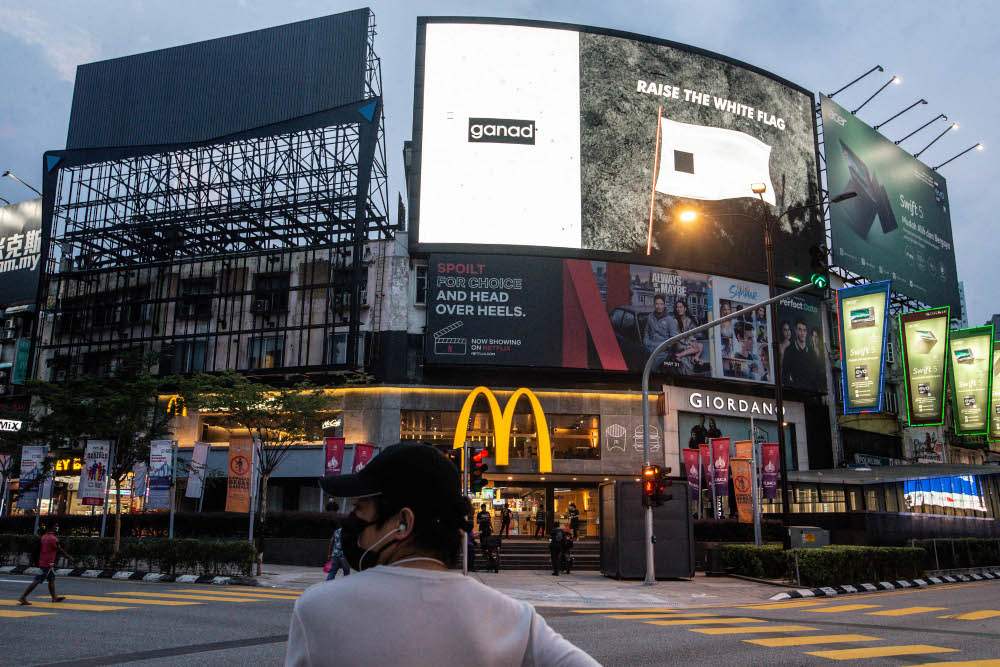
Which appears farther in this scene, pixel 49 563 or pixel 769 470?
pixel 769 470

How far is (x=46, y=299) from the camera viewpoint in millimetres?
47844

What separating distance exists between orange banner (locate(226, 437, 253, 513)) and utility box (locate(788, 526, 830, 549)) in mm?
17586

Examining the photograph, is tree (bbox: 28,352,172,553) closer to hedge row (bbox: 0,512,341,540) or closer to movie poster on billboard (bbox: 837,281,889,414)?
hedge row (bbox: 0,512,341,540)

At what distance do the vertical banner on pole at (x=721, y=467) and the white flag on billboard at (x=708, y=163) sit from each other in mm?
17624

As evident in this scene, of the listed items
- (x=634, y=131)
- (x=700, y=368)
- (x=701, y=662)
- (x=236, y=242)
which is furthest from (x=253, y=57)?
(x=701, y=662)

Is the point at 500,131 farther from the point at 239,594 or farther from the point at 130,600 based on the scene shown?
the point at 130,600

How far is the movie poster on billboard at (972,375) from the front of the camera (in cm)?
4778

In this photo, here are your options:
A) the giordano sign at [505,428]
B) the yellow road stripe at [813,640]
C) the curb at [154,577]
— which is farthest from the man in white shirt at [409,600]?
the giordano sign at [505,428]

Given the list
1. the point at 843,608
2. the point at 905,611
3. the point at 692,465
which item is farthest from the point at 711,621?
the point at 692,465

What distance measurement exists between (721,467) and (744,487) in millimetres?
3243

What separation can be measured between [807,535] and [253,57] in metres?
41.2

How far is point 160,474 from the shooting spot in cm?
2412

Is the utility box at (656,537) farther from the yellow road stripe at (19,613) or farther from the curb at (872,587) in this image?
the yellow road stripe at (19,613)

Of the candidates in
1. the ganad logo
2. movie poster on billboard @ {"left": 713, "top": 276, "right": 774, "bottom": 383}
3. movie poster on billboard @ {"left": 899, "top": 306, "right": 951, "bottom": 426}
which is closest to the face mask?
the ganad logo
